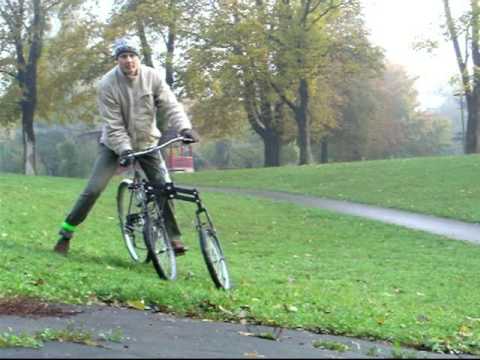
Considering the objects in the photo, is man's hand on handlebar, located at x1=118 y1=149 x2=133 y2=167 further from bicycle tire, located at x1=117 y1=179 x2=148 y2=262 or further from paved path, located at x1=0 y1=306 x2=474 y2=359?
paved path, located at x1=0 y1=306 x2=474 y2=359

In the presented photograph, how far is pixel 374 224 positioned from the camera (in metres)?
16.8

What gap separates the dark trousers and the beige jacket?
0.18 metres

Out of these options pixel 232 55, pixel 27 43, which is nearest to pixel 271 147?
pixel 232 55

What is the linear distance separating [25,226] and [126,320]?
21.1ft

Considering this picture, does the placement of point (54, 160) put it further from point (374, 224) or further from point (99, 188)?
point (99, 188)

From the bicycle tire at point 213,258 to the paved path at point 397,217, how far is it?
26.6 feet

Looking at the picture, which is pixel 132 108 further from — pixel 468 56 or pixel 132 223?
pixel 468 56

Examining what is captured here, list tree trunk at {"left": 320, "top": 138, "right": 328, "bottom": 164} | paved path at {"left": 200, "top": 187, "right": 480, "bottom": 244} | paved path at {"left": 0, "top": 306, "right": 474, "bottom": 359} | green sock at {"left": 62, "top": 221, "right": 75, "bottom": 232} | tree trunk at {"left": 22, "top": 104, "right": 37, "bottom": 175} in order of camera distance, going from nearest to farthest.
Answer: paved path at {"left": 0, "top": 306, "right": 474, "bottom": 359} < green sock at {"left": 62, "top": 221, "right": 75, "bottom": 232} < paved path at {"left": 200, "top": 187, "right": 480, "bottom": 244} < tree trunk at {"left": 22, "top": 104, "right": 37, "bottom": 175} < tree trunk at {"left": 320, "top": 138, "right": 328, "bottom": 164}

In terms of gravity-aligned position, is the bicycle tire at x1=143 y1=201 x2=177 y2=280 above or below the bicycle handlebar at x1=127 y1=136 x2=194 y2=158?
below

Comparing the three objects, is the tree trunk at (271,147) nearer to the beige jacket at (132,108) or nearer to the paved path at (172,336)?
the beige jacket at (132,108)

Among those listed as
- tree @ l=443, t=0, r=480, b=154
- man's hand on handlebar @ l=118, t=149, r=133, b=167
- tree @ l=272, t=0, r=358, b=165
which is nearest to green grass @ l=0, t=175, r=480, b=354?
man's hand on handlebar @ l=118, t=149, r=133, b=167

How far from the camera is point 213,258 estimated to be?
6.98 metres

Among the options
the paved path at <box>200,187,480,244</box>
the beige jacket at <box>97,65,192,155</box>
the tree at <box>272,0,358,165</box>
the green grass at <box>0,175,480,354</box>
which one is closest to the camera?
the green grass at <box>0,175,480,354</box>

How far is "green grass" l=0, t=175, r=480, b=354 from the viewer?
5.75 metres
